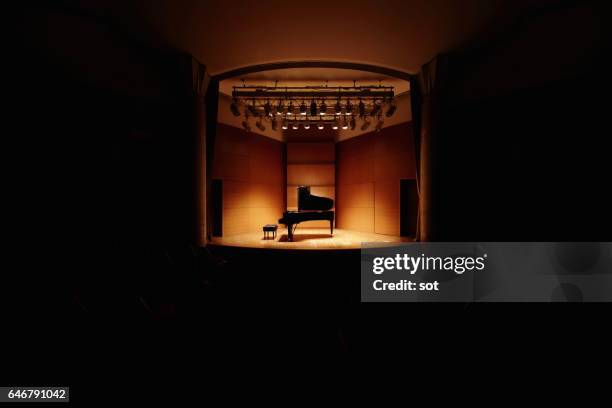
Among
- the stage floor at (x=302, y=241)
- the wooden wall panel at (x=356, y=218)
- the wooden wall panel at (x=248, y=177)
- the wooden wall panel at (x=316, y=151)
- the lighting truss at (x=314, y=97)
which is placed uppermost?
the lighting truss at (x=314, y=97)

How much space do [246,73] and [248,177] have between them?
2879 millimetres

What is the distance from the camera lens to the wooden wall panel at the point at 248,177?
22.7 feet

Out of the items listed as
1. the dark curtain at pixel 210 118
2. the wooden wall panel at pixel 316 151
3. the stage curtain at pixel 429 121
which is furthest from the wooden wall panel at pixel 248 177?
the stage curtain at pixel 429 121

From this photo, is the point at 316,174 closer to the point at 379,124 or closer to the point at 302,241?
the point at 379,124

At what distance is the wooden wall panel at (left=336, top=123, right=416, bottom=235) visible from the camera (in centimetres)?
693

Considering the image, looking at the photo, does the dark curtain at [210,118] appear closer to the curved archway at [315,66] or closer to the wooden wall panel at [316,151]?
the curved archway at [315,66]

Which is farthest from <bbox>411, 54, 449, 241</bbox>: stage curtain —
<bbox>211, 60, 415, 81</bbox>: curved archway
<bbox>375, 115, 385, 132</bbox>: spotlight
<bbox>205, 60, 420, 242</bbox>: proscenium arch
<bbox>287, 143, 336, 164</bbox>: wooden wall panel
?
<bbox>287, 143, 336, 164</bbox>: wooden wall panel

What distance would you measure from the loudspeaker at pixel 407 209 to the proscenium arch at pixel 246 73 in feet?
7.17

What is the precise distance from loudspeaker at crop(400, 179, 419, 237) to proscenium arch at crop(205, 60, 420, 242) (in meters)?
2.19

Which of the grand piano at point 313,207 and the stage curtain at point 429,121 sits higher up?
the stage curtain at point 429,121

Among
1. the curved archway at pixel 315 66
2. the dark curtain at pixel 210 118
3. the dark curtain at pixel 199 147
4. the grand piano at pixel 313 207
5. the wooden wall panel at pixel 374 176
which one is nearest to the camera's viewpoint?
the dark curtain at pixel 199 147

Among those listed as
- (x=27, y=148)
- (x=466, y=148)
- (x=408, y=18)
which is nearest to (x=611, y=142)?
(x=466, y=148)

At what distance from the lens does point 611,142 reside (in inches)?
137

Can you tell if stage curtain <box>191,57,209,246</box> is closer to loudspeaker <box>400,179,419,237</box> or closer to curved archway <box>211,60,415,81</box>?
curved archway <box>211,60,415,81</box>
